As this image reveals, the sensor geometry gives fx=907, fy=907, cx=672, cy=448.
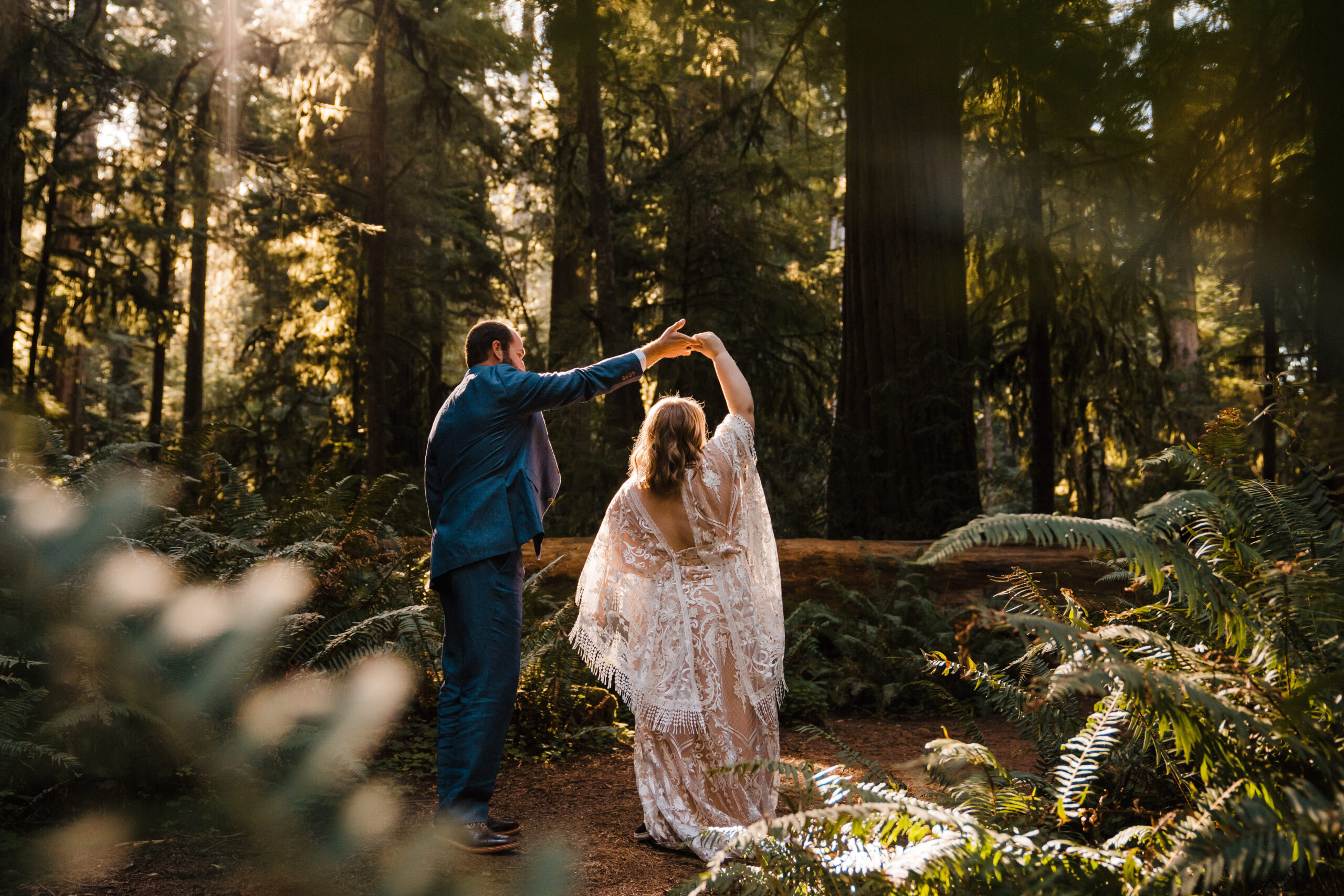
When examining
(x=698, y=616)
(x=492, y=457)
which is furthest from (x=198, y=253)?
(x=698, y=616)

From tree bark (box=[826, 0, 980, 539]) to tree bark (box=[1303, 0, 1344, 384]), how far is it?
14.3 feet

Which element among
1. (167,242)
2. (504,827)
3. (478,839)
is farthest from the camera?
(167,242)

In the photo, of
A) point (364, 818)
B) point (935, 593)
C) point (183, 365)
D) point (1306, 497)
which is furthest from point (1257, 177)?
point (183, 365)

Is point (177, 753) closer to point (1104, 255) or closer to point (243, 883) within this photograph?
point (243, 883)

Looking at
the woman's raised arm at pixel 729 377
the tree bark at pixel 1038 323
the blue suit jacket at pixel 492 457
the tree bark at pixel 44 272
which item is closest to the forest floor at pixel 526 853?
the blue suit jacket at pixel 492 457

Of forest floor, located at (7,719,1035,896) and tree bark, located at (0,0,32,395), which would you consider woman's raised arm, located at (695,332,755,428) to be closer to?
forest floor, located at (7,719,1035,896)

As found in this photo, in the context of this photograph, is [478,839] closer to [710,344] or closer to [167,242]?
[710,344]

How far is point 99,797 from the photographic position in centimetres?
405

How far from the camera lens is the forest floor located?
3.37m

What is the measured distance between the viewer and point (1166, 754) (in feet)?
9.48

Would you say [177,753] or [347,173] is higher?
[347,173]

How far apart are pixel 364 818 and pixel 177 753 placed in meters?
0.89

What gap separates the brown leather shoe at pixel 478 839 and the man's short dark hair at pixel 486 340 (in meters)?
2.02

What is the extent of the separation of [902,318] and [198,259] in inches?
566
